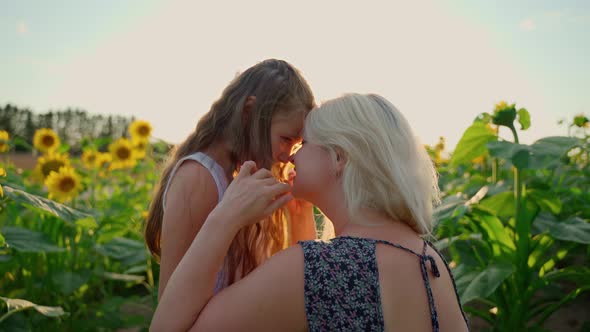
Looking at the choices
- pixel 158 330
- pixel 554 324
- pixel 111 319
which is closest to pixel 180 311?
pixel 158 330

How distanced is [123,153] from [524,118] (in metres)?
3.46

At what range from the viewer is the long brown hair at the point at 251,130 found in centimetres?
173

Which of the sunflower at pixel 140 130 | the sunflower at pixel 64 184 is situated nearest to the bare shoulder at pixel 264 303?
the sunflower at pixel 64 184

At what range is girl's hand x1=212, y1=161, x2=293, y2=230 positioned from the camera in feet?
4.07

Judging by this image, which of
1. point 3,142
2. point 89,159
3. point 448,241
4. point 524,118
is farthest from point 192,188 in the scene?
point 89,159

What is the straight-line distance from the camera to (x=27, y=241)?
2121 mm

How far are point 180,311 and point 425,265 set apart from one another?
553 mm

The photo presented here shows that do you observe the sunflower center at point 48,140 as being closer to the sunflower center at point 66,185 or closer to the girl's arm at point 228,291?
the sunflower center at point 66,185

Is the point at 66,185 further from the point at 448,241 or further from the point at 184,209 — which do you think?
the point at 448,241

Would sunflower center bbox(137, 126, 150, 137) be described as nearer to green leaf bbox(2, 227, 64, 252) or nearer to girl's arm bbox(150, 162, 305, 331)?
green leaf bbox(2, 227, 64, 252)

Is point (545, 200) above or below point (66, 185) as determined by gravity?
above

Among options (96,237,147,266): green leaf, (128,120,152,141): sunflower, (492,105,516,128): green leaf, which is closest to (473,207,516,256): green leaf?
(492,105,516,128): green leaf

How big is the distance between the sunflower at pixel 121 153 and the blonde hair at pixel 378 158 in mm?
3710

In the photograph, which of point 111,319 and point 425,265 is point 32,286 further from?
point 425,265
